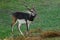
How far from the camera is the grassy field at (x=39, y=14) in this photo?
16.0 meters

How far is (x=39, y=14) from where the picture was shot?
19609 mm

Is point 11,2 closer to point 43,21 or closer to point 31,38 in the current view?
point 43,21

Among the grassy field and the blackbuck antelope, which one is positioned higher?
the blackbuck antelope

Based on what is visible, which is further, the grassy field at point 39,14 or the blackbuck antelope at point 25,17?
the grassy field at point 39,14

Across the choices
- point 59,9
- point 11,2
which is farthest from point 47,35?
point 11,2

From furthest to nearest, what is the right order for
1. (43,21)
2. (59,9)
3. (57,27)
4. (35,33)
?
1. (59,9)
2. (43,21)
3. (57,27)
4. (35,33)

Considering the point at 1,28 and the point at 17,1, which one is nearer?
the point at 1,28

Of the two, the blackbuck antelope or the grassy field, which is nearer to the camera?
the blackbuck antelope

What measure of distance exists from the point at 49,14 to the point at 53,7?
8.32ft

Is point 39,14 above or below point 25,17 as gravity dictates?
Answer: below

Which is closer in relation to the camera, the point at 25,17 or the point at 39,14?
the point at 25,17

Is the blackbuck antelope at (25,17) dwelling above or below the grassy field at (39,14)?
above

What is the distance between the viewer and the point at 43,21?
17.5 meters

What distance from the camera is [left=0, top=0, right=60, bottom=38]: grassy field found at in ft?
52.6
